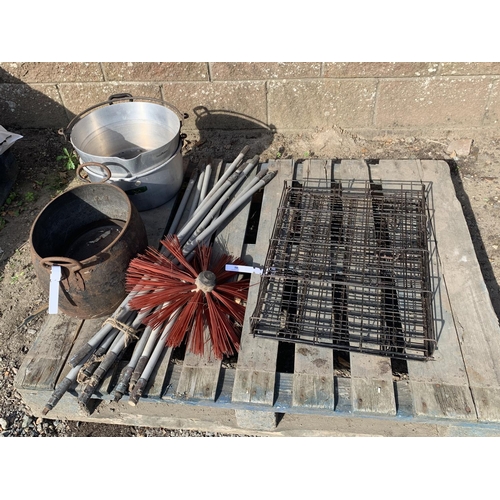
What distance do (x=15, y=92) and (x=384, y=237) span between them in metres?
3.37

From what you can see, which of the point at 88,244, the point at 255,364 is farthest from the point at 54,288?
the point at 255,364

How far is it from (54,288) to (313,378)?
1.34 m

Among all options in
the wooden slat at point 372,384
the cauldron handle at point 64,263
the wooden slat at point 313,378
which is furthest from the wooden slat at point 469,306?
the cauldron handle at point 64,263

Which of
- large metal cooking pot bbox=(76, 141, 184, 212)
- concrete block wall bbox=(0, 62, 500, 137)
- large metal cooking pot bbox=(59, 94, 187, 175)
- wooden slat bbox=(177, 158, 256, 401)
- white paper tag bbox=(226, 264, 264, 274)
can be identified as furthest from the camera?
concrete block wall bbox=(0, 62, 500, 137)

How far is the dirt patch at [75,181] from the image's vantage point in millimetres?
2500

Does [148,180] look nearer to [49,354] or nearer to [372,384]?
[49,354]

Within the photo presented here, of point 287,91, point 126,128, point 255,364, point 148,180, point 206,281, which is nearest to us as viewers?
point 255,364

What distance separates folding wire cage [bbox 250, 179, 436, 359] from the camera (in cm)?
217

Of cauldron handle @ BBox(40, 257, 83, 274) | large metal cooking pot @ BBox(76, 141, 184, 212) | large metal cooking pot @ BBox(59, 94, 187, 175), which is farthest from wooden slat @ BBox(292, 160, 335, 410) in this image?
large metal cooking pot @ BBox(59, 94, 187, 175)

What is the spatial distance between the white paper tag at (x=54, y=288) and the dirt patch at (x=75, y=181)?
0.54m

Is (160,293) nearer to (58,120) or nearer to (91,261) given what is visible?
(91,261)

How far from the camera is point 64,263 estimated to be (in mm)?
2119

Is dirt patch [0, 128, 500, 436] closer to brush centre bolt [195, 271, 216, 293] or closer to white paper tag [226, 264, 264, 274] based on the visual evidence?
brush centre bolt [195, 271, 216, 293]

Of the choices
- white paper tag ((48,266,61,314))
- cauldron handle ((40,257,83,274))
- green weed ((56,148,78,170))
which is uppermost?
green weed ((56,148,78,170))
